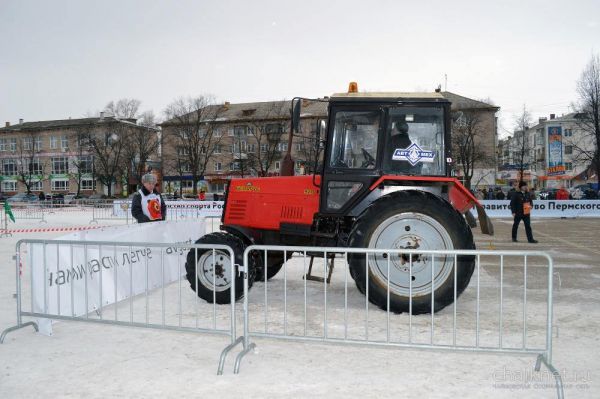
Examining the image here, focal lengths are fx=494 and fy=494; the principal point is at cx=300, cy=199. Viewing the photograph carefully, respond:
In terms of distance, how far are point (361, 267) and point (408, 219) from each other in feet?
2.49

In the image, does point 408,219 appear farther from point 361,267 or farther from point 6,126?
point 6,126

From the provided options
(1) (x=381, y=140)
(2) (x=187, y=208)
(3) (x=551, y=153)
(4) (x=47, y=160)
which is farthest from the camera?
(4) (x=47, y=160)

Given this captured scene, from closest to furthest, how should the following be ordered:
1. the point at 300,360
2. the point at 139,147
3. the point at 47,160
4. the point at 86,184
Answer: the point at 300,360 → the point at 139,147 → the point at 86,184 → the point at 47,160

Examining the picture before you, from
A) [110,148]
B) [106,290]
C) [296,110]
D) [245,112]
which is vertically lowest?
[106,290]

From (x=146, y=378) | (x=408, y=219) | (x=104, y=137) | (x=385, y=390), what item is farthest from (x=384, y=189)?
(x=104, y=137)

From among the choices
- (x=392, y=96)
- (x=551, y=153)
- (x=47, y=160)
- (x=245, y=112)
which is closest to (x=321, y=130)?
(x=392, y=96)

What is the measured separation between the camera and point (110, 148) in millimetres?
60125

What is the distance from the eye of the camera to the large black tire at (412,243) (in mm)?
5414

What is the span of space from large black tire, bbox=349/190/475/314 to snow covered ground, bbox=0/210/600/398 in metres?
0.31

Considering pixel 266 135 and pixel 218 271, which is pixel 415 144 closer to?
pixel 218 271

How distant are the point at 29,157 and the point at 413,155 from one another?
77.2 m

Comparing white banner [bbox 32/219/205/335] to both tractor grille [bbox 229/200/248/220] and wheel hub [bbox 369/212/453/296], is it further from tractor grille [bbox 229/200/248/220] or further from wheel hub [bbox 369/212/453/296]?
wheel hub [bbox 369/212/453/296]

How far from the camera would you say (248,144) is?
2341 inches

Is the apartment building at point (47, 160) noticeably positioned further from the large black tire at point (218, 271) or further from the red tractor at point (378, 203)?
the red tractor at point (378, 203)
